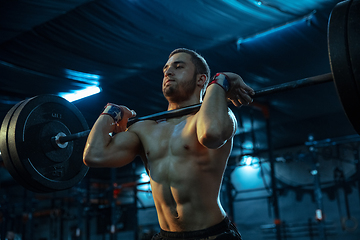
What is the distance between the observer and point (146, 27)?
425cm

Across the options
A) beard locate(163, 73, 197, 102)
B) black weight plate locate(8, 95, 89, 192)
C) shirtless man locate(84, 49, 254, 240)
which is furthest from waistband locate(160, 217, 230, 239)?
black weight plate locate(8, 95, 89, 192)

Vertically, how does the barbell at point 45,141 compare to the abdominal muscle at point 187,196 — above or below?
above

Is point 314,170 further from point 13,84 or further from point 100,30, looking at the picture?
point 13,84

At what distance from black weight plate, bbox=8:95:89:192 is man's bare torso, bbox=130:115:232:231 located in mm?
938

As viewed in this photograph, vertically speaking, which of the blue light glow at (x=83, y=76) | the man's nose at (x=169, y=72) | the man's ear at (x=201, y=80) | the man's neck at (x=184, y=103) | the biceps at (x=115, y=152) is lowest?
the biceps at (x=115, y=152)

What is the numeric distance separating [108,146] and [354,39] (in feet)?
4.18

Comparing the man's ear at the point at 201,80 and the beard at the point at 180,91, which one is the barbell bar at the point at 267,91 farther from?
the man's ear at the point at 201,80

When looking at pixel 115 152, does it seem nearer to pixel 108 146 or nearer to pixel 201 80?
pixel 108 146

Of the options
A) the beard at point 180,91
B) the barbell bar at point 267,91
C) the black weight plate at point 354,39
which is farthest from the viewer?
the beard at point 180,91

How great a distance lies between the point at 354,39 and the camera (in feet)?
4.76

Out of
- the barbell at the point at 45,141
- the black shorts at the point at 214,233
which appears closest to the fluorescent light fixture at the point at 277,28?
the barbell at the point at 45,141

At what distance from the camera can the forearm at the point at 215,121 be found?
5.06ft

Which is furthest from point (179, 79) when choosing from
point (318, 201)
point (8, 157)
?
point (318, 201)

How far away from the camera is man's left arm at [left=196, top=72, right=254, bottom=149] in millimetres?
1550
